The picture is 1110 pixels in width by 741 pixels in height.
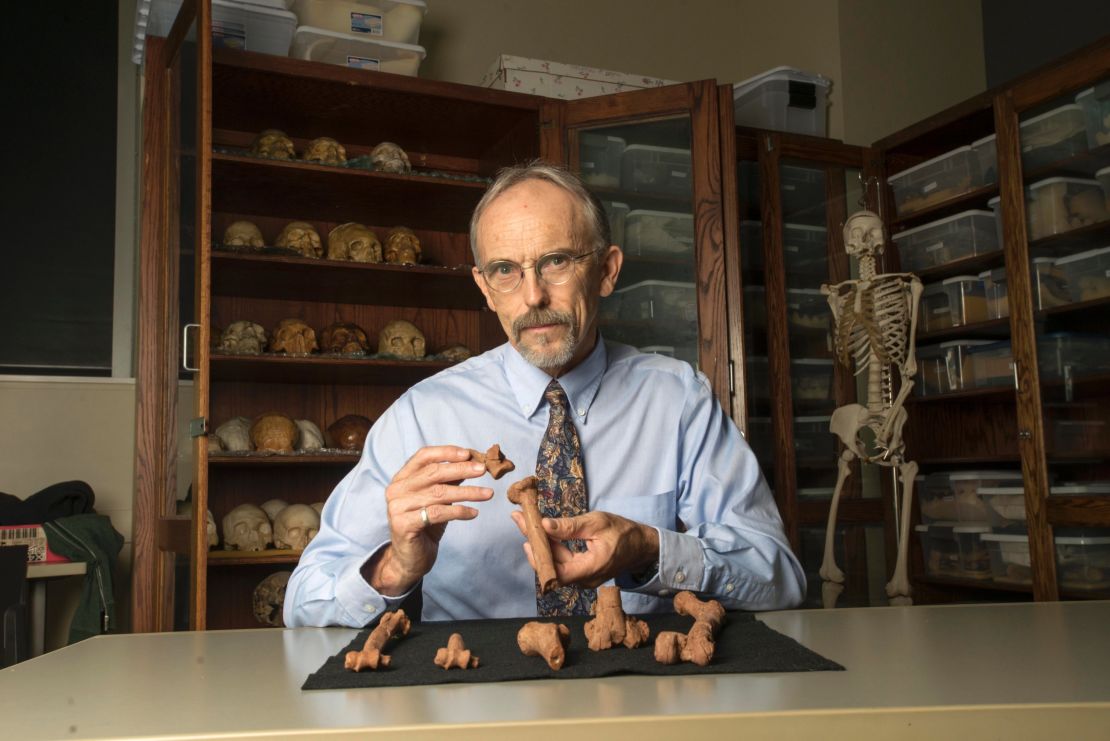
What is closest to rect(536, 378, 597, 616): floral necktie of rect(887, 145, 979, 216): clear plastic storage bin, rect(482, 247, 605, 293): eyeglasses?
rect(482, 247, 605, 293): eyeglasses

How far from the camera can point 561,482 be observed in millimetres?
1604

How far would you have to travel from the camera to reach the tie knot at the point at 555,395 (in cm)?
171

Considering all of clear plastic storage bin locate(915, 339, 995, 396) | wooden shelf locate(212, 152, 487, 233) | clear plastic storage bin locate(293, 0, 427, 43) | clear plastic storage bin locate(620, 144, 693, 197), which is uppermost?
clear plastic storage bin locate(293, 0, 427, 43)

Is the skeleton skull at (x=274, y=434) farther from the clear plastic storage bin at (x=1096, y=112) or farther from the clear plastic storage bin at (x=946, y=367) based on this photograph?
the clear plastic storage bin at (x=1096, y=112)

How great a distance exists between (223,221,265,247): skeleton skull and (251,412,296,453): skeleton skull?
1.92ft

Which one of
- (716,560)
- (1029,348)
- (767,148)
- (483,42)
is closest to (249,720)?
(716,560)

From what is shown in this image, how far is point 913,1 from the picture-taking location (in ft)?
15.3

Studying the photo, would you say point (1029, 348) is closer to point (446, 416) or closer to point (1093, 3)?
point (1093, 3)

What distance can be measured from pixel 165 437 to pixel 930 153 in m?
3.32

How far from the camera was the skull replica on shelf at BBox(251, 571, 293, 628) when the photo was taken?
318 cm

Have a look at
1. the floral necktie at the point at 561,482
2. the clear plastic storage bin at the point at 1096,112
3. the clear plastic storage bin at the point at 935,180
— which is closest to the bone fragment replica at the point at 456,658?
the floral necktie at the point at 561,482

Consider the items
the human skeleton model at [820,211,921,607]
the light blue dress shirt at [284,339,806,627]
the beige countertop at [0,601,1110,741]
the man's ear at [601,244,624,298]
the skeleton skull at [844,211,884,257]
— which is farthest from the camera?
the skeleton skull at [844,211,884,257]

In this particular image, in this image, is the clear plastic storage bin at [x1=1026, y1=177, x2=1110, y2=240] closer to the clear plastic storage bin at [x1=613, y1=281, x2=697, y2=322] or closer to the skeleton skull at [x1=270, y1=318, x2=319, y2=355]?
the clear plastic storage bin at [x1=613, y1=281, x2=697, y2=322]

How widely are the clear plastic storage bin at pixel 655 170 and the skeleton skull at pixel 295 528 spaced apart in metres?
1.61
